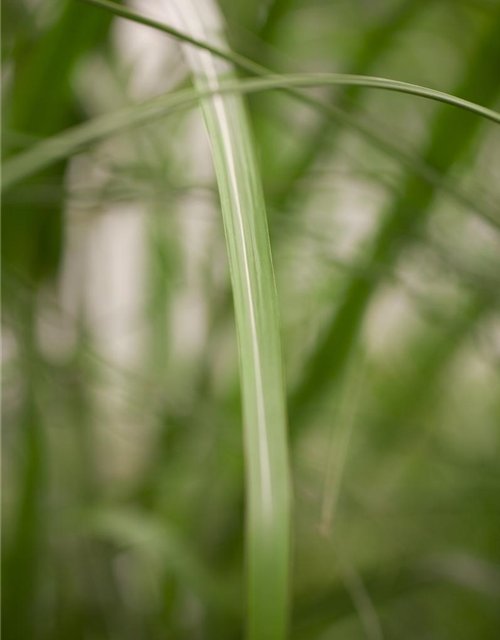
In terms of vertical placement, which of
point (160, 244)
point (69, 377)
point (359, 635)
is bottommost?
point (359, 635)

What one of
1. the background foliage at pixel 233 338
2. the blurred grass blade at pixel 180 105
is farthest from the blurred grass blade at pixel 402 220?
the blurred grass blade at pixel 180 105

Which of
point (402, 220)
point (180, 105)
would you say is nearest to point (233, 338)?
point (402, 220)

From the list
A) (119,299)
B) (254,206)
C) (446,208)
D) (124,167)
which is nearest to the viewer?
(254,206)

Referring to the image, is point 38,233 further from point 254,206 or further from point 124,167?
point 254,206

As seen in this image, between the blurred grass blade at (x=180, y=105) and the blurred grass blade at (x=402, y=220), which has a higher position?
the blurred grass blade at (x=402, y=220)

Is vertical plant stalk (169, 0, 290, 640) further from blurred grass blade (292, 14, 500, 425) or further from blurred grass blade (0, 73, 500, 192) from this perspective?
blurred grass blade (292, 14, 500, 425)

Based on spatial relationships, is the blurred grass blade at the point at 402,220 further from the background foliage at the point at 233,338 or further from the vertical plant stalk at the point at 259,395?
the vertical plant stalk at the point at 259,395

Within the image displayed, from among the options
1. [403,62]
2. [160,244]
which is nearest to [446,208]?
[403,62]

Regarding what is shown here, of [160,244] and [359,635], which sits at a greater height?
[160,244]

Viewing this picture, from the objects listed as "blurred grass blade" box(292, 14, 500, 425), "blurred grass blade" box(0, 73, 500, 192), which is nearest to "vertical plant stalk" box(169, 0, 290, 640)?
"blurred grass blade" box(0, 73, 500, 192)
